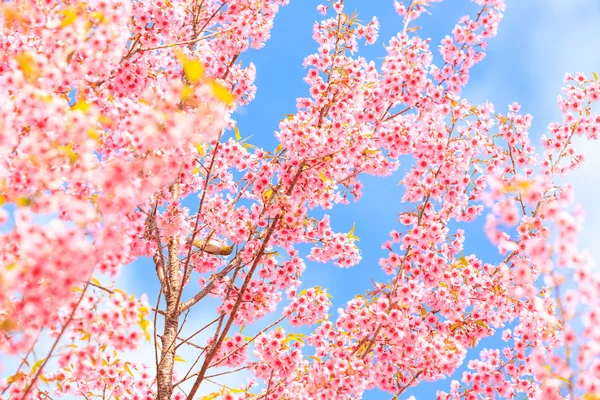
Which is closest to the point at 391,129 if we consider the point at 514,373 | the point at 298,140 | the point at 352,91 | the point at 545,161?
the point at 352,91

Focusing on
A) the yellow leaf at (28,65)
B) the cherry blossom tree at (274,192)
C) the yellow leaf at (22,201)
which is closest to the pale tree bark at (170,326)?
the cherry blossom tree at (274,192)

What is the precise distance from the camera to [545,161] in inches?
346

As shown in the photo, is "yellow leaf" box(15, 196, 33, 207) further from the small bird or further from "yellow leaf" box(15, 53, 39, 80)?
the small bird

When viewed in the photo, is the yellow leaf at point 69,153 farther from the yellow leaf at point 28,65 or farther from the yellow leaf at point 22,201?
the yellow leaf at point 28,65

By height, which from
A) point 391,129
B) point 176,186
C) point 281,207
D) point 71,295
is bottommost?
point 71,295

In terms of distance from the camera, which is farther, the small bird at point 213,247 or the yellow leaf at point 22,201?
the small bird at point 213,247

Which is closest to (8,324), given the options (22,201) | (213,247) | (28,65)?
(22,201)

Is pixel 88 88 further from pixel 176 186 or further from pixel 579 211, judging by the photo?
pixel 579 211

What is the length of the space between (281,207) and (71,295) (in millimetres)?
3118

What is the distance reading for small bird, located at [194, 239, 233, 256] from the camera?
26.8ft

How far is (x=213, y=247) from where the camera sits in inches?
330

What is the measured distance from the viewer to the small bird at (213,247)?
Answer: 26.8 ft

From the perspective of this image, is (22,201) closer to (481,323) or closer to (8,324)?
(8,324)

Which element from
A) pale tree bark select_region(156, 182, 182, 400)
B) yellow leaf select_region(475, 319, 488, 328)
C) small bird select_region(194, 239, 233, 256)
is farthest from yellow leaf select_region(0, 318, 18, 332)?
yellow leaf select_region(475, 319, 488, 328)
